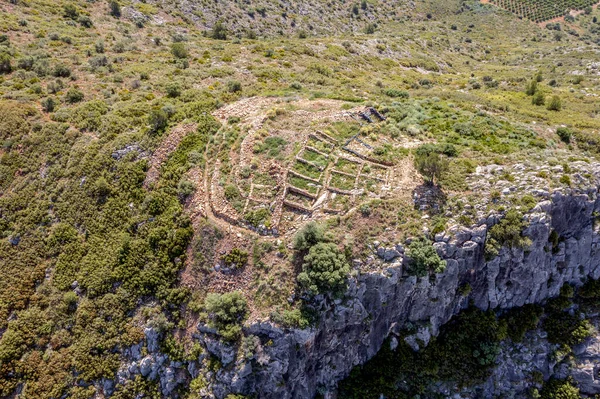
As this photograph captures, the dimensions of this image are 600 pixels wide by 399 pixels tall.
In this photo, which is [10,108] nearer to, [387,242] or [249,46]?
[249,46]

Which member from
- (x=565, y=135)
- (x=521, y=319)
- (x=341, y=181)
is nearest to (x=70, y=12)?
(x=341, y=181)

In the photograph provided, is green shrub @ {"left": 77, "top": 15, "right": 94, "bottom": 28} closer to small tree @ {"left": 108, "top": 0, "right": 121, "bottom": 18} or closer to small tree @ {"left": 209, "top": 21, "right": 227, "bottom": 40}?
small tree @ {"left": 108, "top": 0, "right": 121, "bottom": 18}

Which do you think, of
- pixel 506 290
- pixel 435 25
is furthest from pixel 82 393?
pixel 435 25

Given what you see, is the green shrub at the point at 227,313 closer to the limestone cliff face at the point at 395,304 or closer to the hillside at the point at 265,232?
the hillside at the point at 265,232

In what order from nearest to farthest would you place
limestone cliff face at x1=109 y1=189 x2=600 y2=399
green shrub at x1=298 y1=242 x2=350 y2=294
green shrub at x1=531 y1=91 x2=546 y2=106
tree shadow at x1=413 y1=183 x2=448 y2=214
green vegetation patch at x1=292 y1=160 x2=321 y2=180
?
1. limestone cliff face at x1=109 y1=189 x2=600 y2=399
2. green shrub at x1=298 y1=242 x2=350 y2=294
3. tree shadow at x1=413 y1=183 x2=448 y2=214
4. green vegetation patch at x1=292 y1=160 x2=321 y2=180
5. green shrub at x1=531 y1=91 x2=546 y2=106

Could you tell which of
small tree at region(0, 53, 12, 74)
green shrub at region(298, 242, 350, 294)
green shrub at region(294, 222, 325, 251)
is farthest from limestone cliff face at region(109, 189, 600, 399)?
small tree at region(0, 53, 12, 74)

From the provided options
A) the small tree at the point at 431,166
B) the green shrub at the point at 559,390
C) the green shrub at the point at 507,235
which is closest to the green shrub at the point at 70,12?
the small tree at the point at 431,166

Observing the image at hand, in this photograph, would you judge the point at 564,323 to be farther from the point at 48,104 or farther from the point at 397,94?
the point at 48,104
